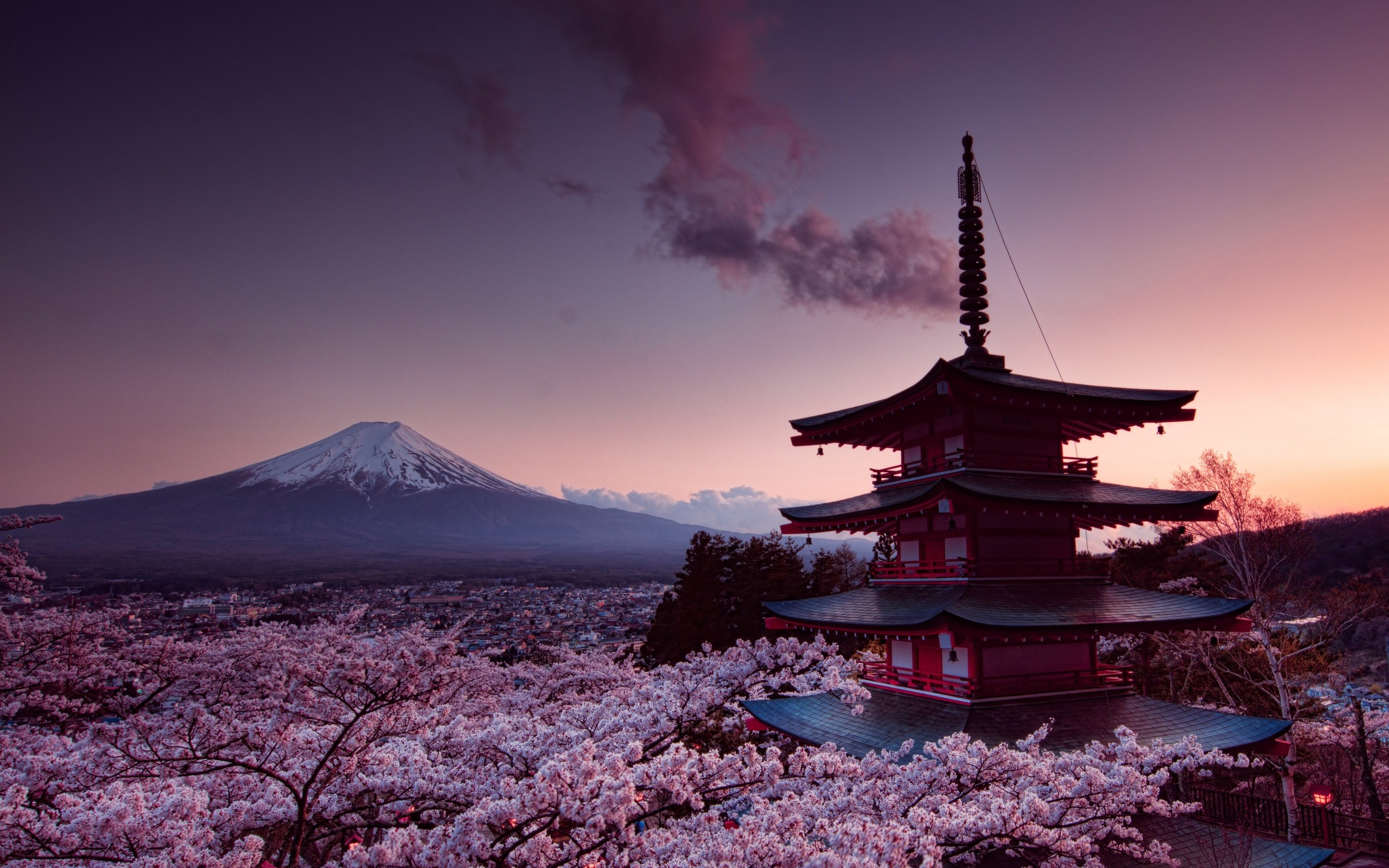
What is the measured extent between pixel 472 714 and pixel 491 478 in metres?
173

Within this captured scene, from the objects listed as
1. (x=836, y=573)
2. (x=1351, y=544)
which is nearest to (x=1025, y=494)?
(x=836, y=573)

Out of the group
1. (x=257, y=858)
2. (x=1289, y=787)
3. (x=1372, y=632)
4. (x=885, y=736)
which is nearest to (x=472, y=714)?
(x=885, y=736)

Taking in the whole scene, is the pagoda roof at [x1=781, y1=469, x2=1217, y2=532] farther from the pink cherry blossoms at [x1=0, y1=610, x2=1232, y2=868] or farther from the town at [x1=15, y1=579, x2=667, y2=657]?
the town at [x1=15, y1=579, x2=667, y2=657]

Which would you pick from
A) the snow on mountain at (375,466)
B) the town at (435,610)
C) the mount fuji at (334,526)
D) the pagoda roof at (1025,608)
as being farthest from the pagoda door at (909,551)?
the snow on mountain at (375,466)

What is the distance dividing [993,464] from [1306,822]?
1121cm

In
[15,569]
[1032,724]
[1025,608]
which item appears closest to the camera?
[1032,724]

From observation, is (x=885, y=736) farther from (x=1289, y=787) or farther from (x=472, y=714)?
(x=472, y=714)

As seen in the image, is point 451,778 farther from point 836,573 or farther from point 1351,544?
point 1351,544

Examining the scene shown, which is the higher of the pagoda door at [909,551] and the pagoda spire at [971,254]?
the pagoda spire at [971,254]

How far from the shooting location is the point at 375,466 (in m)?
167

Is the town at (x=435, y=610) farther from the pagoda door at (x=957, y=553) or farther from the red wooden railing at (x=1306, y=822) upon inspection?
the red wooden railing at (x=1306, y=822)

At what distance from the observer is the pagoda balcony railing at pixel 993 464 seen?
12.8 metres

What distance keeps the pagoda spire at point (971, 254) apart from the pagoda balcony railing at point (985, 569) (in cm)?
485

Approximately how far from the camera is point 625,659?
1077 inches
